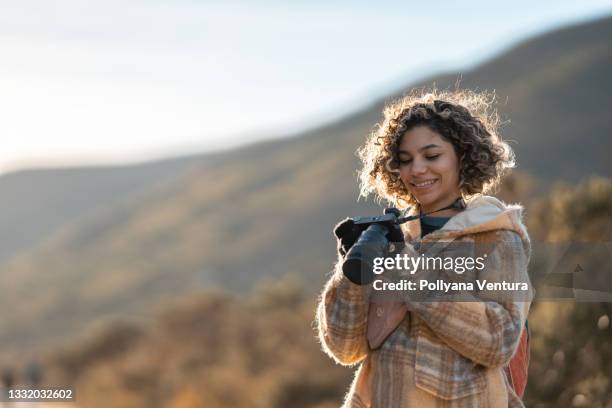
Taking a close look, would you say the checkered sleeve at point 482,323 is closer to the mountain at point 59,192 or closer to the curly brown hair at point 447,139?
the curly brown hair at point 447,139

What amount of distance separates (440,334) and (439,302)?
8 centimetres

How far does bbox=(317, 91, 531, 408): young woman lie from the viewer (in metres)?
2.21

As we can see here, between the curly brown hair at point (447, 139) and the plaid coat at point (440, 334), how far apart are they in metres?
0.13

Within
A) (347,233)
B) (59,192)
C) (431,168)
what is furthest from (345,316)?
(59,192)

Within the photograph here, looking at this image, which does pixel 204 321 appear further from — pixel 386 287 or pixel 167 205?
pixel 167 205

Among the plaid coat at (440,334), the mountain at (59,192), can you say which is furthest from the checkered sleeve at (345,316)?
the mountain at (59,192)

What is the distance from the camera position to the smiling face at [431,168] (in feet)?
7.95

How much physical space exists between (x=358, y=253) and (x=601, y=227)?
560 cm

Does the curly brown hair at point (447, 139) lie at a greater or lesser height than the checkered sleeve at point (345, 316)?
greater

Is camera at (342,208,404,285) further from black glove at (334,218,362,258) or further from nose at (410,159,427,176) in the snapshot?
nose at (410,159,427,176)

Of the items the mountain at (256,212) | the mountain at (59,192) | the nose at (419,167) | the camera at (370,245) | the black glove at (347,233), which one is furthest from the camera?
the mountain at (59,192)

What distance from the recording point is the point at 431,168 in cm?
242

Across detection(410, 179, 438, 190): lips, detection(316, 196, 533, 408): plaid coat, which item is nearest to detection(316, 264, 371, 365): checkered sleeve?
detection(316, 196, 533, 408): plaid coat

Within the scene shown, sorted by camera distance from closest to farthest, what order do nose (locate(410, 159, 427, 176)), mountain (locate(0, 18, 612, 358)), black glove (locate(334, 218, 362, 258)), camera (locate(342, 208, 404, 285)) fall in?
camera (locate(342, 208, 404, 285))
black glove (locate(334, 218, 362, 258))
nose (locate(410, 159, 427, 176))
mountain (locate(0, 18, 612, 358))
